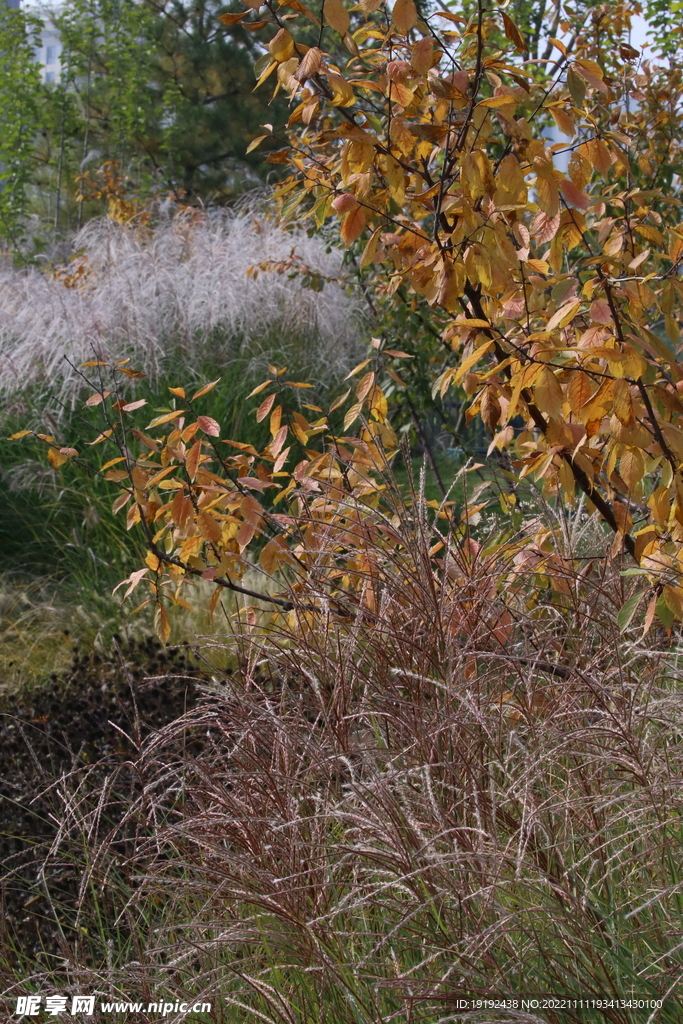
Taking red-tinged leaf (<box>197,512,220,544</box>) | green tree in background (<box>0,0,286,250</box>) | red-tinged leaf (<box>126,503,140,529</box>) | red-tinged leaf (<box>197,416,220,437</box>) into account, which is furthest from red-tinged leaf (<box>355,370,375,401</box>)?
green tree in background (<box>0,0,286,250</box>)

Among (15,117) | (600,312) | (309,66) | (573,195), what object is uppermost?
(15,117)

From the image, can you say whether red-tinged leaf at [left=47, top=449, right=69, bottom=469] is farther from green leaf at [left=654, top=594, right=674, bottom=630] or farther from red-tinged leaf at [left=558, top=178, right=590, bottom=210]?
green leaf at [left=654, top=594, right=674, bottom=630]

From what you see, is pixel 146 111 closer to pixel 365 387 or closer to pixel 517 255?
pixel 365 387

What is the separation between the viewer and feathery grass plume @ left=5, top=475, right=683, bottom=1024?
5.27 feet

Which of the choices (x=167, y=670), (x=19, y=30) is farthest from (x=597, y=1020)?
(x=19, y=30)

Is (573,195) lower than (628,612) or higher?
higher

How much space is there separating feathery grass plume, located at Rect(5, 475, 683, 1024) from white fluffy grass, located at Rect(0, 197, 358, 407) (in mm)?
4279

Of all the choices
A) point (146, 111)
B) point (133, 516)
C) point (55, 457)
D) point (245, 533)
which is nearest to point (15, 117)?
point (146, 111)

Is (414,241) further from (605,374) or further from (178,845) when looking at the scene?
(178,845)

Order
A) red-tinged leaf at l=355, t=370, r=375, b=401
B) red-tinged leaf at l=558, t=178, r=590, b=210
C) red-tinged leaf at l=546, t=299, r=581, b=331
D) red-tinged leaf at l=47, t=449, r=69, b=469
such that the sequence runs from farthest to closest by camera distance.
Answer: red-tinged leaf at l=47, t=449, r=69, b=469, red-tinged leaf at l=355, t=370, r=375, b=401, red-tinged leaf at l=558, t=178, r=590, b=210, red-tinged leaf at l=546, t=299, r=581, b=331

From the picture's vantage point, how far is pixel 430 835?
1.86 metres

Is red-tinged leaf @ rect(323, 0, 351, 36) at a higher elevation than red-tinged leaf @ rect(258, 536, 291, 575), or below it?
higher

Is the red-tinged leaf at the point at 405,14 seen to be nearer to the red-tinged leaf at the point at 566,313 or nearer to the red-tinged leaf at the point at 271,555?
the red-tinged leaf at the point at 566,313

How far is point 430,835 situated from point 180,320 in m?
5.47
